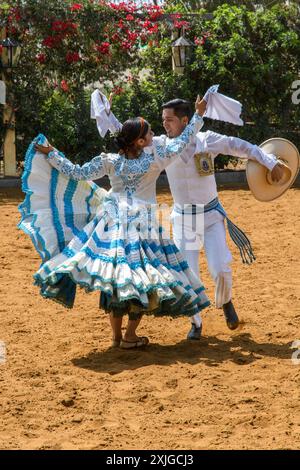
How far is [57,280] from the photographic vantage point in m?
6.02

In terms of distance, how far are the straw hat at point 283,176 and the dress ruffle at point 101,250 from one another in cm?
79

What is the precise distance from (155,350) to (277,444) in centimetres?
193

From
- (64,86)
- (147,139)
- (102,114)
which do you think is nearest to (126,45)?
(64,86)

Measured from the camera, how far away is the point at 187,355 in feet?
20.5


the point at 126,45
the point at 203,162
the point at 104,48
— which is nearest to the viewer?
the point at 203,162

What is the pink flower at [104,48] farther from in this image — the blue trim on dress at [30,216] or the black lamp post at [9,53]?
the blue trim on dress at [30,216]

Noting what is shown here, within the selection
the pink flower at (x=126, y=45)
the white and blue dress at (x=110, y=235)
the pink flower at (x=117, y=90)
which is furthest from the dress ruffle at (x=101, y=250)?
the pink flower at (x=126, y=45)

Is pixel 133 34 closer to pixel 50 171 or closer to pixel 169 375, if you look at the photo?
pixel 50 171

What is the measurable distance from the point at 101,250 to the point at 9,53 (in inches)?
376

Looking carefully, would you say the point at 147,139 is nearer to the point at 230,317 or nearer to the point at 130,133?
the point at 130,133

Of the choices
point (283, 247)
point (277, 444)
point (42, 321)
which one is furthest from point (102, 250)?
point (283, 247)

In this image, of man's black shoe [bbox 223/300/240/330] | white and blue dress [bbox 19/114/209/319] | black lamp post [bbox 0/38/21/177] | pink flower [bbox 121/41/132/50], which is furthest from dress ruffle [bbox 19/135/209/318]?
pink flower [bbox 121/41/132/50]

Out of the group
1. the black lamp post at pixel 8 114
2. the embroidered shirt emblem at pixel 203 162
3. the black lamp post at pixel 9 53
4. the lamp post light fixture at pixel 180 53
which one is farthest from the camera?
the lamp post light fixture at pixel 180 53

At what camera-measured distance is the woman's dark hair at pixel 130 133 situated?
6160 mm
